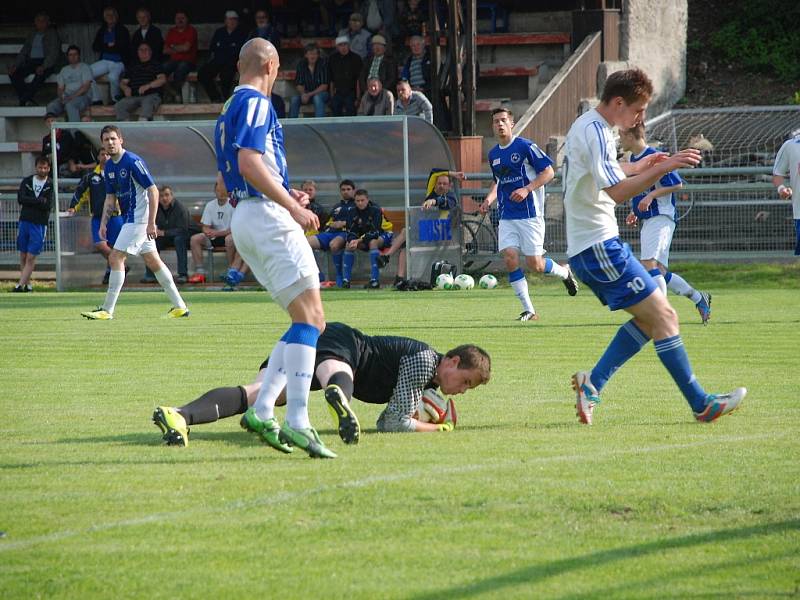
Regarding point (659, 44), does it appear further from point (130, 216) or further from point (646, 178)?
point (646, 178)

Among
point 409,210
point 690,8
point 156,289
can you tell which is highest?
point 690,8

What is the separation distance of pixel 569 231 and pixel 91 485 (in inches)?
128

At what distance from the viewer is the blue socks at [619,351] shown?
24.7ft

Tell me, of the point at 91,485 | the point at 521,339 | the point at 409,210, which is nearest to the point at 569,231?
the point at 91,485

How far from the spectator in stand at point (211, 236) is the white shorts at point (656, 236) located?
32.8 feet

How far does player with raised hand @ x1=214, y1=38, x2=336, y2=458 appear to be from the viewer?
6.25m

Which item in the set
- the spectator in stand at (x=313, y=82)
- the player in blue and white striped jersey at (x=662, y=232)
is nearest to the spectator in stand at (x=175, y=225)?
the spectator in stand at (x=313, y=82)

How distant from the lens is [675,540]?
4.71 meters

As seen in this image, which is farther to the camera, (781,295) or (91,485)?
(781,295)

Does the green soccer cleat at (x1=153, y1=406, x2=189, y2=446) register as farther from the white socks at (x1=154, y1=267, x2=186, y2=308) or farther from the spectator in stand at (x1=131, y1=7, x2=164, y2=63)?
the spectator in stand at (x1=131, y1=7, x2=164, y2=63)

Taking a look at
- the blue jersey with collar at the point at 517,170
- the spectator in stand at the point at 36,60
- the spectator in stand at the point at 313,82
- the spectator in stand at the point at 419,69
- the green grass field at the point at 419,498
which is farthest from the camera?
the spectator in stand at the point at 36,60

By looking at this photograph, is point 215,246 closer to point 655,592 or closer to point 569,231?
point 569,231

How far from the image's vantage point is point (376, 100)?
79.6 feet

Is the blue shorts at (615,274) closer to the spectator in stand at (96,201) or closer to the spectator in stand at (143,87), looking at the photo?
the spectator in stand at (96,201)
